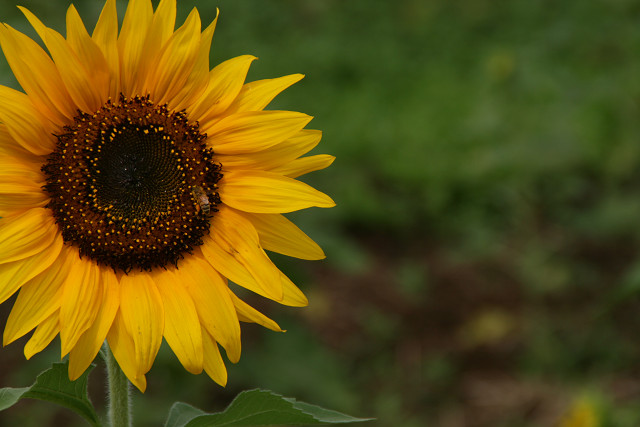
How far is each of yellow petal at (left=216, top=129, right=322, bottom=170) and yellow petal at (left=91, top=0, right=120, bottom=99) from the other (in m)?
0.25

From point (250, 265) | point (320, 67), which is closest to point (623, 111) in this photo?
point (320, 67)

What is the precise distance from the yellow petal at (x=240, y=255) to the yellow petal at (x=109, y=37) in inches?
13.1

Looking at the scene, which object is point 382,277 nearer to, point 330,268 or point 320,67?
point 330,268

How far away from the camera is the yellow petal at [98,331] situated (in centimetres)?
145

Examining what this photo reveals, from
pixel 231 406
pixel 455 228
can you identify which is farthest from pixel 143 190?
pixel 455 228

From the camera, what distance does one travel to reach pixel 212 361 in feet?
5.09

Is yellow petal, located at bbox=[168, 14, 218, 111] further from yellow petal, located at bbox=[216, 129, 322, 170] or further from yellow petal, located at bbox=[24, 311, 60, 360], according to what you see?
yellow petal, located at bbox=[24, 311, 60, 360]

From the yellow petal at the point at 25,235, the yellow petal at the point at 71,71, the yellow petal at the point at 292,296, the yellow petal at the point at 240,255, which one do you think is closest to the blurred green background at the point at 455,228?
the yellow petal at the point at 71,71

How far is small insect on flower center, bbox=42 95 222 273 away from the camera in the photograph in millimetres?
1605

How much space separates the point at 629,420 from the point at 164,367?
1643 mm

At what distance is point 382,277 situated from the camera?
14.5ft

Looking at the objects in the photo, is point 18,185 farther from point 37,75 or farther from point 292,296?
point 292,296

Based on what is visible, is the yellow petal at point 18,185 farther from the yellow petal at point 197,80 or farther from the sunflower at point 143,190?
the yellow petal at point 197,80

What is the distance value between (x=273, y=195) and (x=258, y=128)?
Result: 128mm
